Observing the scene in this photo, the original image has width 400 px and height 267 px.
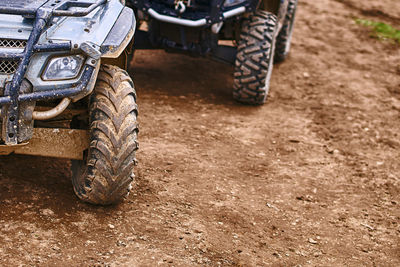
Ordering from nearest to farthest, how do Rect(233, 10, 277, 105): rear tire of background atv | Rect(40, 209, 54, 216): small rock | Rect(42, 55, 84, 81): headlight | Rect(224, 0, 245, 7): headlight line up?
1. Rect(42, 55, 84, 81): headlight
2. Rect(40, 209, 54, 216): small rock
3. Rect(224, 0, 245, 7): headlight
4. Rect(233, 10, 277, 105): rear tire of background atv

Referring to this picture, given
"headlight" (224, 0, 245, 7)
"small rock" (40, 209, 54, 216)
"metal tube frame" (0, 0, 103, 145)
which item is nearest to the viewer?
"metal tube frame" (0, 0, 103, 145)

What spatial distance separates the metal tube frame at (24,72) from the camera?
Answer: 10.5 ft

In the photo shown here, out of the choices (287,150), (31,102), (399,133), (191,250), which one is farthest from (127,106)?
(399,133)

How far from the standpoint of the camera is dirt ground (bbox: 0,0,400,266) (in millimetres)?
3586

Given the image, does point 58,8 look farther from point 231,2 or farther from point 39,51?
point 231,2

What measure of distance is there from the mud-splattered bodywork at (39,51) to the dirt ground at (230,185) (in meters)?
0.76

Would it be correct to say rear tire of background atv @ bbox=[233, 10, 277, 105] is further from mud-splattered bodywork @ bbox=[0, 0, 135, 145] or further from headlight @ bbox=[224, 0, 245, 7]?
mud-splattered bodywork @ bbox=[0, 0, 135, 145]

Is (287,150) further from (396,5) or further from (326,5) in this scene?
(396,5)

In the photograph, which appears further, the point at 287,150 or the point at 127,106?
the point at 287,150

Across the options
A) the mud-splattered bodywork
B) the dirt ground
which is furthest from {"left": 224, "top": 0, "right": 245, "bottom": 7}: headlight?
the mud-splattered bodywork

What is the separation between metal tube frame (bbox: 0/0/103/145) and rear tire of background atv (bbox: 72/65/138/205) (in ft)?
1.00

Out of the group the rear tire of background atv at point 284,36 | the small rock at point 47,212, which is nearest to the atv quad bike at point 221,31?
the rear tire of background atv at point 284,36

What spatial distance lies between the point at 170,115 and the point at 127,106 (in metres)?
2.39

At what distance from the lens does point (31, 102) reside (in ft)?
10.8
